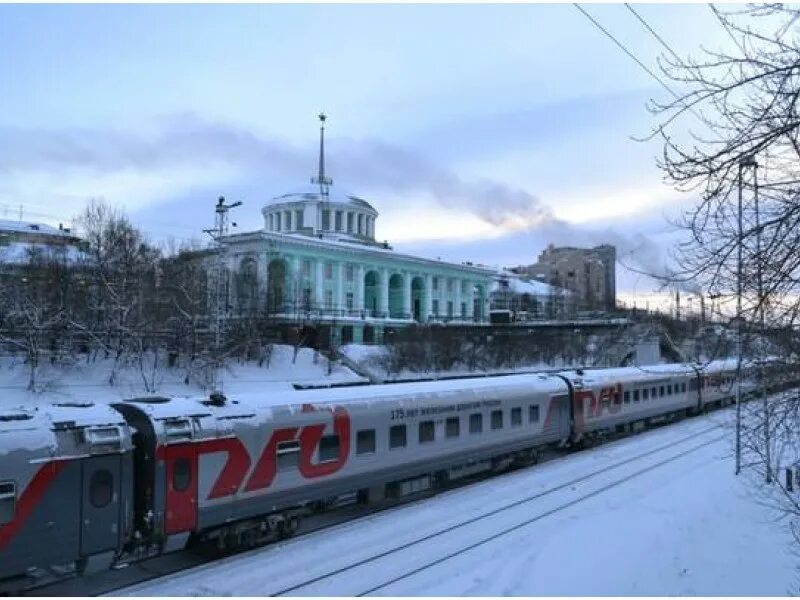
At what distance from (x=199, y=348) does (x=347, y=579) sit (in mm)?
41565

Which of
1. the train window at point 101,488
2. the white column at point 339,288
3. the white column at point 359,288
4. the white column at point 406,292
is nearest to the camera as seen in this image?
the train window at point 101,488

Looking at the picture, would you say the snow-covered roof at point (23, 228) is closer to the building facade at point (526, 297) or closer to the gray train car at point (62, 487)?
the building facade at point (526, 297)

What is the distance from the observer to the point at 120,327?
4747cm

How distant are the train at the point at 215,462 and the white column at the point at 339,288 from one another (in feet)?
212

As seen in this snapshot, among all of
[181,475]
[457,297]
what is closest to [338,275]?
[457,297]

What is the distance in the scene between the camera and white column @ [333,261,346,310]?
87688 millimetres

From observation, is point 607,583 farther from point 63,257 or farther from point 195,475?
point 63,257

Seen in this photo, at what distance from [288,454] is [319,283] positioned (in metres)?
70.2

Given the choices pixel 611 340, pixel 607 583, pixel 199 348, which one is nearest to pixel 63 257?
pixel 199 348

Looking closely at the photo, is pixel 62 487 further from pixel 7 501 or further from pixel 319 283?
pixel 319 283

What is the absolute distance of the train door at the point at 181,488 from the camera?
1345 cm

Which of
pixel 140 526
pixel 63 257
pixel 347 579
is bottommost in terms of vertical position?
pixel 347 579

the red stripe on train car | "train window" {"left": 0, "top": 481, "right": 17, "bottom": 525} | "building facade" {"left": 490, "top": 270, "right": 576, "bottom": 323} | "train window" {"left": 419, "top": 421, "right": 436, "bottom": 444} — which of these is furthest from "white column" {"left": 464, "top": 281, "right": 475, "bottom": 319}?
"train window" {"left": 0, "top": 481, "right": 17, "bottom": 525}

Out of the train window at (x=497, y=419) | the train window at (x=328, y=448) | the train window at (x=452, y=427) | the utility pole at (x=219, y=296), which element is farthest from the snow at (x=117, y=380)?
the train window at (x=328, y=448)
